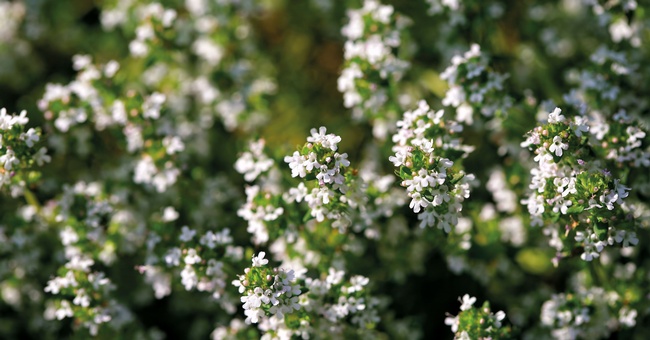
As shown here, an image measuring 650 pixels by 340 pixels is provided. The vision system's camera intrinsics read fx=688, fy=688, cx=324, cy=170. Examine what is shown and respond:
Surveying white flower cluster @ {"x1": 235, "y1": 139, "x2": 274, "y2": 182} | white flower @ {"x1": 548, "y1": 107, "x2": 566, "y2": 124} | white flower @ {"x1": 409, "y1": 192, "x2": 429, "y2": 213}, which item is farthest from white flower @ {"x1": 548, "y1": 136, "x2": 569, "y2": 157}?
white flower cluster @ {"x1": 235, "y1": 139, "x2": 274, "y2": 182}

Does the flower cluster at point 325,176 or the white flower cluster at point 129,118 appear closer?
the flower cluster at point 325,176

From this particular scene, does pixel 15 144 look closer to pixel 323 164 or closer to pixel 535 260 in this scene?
pixel 323 164

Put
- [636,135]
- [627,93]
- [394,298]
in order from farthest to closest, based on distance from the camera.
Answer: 1. [394,298]
2. [627,93]
3. [636,135]

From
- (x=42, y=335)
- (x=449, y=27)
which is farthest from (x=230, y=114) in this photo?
(x=42, y=335)

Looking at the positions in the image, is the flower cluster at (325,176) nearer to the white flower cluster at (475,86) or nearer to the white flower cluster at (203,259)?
the white flower cluster at (203,259)

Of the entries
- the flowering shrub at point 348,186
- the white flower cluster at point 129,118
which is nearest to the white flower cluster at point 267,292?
the flowering shrub at point 348,186

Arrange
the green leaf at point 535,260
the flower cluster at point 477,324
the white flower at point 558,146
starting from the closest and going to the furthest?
the white flower at point 558,146, the flower cluster at point 477,324, the green leaf at point 535,260

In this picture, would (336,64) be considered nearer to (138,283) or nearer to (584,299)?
(138,283)
